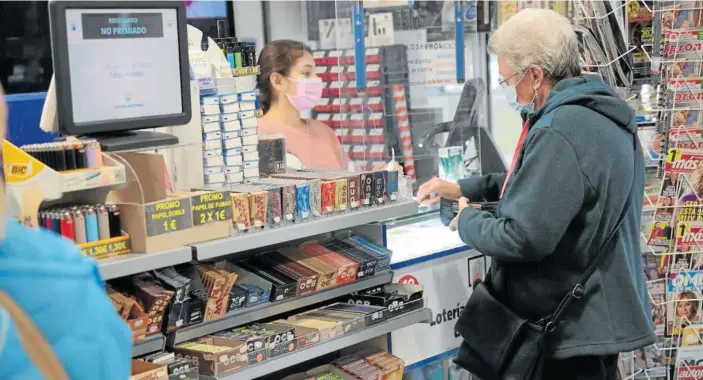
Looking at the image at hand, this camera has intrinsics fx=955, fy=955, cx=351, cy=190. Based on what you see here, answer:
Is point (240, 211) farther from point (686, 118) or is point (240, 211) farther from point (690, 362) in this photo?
point (690, 362)

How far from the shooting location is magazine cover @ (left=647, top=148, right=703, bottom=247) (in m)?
4.10

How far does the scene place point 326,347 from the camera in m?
3.04

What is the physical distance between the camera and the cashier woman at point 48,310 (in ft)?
4.16

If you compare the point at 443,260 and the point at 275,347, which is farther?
the point at 443,260

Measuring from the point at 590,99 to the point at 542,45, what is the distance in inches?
9.8

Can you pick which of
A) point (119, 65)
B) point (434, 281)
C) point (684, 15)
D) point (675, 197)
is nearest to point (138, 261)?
point (119, 65)

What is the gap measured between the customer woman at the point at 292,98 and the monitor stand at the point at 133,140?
6.22 ft

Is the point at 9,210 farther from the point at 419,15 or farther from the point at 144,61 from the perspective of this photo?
the point at 419,15

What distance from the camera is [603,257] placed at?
304cm

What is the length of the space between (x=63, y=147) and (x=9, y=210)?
44.7 inches

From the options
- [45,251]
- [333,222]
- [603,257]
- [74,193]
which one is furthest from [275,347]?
[45,251]

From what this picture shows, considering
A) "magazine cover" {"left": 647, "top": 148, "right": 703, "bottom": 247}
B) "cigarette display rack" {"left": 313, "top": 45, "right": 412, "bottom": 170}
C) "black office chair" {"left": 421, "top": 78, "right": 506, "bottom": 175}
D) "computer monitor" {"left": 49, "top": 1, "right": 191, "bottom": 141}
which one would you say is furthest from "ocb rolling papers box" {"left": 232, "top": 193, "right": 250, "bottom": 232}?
"cigarette display rack" {"left": 313, "top": 45, "right": 412, "bottom": 170}

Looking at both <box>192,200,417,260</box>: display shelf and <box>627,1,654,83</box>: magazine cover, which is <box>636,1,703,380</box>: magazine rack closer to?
<box>627,1,654,83</box>: magazine cover

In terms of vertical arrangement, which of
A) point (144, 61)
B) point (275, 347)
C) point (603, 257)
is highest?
point (144, 61)
